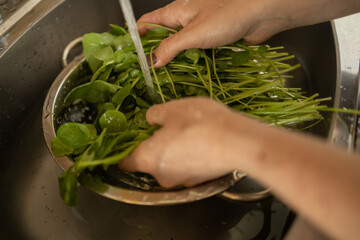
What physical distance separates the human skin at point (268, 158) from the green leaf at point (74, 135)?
188 millimetres

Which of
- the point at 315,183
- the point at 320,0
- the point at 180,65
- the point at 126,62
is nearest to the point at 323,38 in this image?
the point at 320,0

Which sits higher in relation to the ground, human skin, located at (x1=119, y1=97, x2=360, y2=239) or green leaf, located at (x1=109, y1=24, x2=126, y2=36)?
green leaf, located at (x1=109, y1=24, x2=126, y2=36)

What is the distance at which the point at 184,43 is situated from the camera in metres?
0.67

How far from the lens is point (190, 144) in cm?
42

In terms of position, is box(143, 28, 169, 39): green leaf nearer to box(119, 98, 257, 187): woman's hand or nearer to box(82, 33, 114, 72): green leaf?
box(82, 33, 114, 72): green leaf

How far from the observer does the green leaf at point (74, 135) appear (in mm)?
604

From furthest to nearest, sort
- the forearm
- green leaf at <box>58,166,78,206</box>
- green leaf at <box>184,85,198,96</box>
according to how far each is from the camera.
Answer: green leaf at <box>184,85,198,96</box> < green leaf at <box>58,166,78,206</box> < the forearm

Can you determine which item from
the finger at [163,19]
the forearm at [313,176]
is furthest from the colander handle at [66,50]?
the forearm at [313,176]

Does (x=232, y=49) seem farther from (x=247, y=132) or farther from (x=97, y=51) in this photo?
(x=247, y=132)

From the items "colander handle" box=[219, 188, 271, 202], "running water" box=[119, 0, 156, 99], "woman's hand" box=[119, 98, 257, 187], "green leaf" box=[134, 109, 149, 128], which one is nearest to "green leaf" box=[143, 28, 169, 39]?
"running water" box=[119, 0, 156, 99]

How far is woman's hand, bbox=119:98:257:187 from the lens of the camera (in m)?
0.39

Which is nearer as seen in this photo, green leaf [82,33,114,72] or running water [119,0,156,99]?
running water [119,0,156,99]

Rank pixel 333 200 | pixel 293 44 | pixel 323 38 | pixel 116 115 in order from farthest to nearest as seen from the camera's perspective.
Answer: pixel 293 44, pixel 323 38, pixel 116 115, pixel 333 200

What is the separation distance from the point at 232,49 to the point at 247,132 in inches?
18.2
